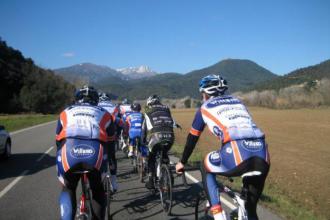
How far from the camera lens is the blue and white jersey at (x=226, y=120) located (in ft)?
14.3

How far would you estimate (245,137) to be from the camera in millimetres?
4309

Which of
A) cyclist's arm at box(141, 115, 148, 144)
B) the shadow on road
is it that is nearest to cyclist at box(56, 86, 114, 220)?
cyclist's arm at box(141, 115, 148, 144)

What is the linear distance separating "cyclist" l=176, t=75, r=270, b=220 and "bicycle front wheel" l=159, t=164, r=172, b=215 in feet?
6.99

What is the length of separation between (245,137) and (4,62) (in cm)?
6767

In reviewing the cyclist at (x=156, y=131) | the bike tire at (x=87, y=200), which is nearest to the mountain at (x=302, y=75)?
the cyclist at (x=156, y=131)

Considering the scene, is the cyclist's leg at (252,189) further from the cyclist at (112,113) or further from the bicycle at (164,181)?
the cyclist at (112,113)

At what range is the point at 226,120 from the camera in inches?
176

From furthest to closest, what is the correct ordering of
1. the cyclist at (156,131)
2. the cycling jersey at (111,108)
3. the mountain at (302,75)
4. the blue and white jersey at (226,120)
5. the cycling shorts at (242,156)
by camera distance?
the mountain at (302,75) < the cycling jersey at (111,108) < the cyclist at (156,131) < the blue and white jersey at (226,120) < the cycling shorts at (242,156)

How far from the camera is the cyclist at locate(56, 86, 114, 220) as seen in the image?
445 cm

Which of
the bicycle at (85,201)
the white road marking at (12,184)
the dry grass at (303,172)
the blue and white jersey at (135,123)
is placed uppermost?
the blue and white jersey at (135,123)

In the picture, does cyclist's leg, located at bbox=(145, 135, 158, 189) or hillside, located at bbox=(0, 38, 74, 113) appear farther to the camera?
hillside, located at bbox=(0, 38, 74, 113)

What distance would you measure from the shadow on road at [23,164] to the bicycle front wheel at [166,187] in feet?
16.0

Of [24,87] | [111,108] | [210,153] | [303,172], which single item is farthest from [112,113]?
[24,87]

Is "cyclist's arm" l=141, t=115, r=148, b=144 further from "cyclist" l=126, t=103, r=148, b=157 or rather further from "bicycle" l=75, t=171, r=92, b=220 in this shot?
"bicycle" l=75, t=171, r=92, b=220
